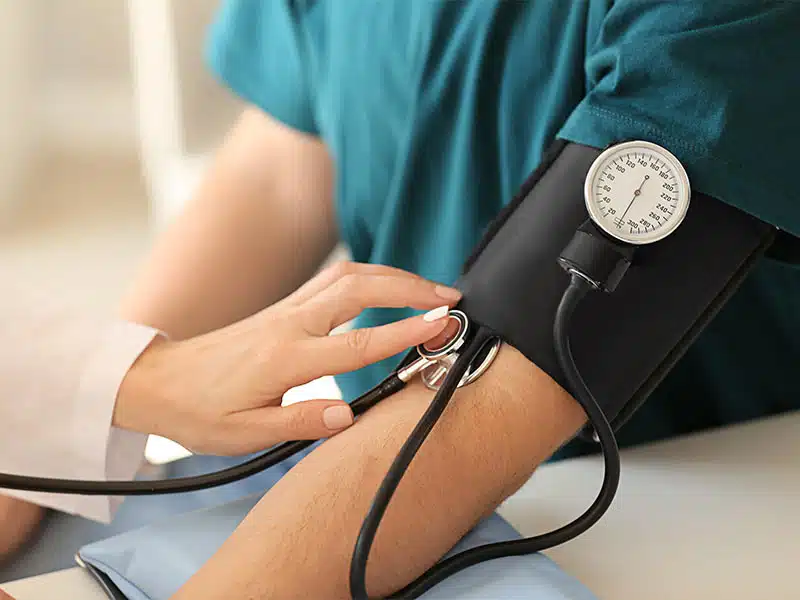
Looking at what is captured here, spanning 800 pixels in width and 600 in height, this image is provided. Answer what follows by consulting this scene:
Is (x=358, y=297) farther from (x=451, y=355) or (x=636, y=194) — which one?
(x=636, y=194)

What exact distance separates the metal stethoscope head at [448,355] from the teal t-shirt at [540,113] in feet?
0.48

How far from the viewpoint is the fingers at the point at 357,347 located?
61cm

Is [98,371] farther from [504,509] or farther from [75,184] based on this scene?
[75,184]

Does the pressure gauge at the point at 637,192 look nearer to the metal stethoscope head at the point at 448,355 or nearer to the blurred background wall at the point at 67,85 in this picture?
the metal stethoscope head at the point at 448,355

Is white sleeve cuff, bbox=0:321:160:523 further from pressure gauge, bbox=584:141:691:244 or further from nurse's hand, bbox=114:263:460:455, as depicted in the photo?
pressure gauge, bbox=584:141:691:244

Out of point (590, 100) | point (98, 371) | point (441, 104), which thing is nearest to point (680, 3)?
point (590, 100)

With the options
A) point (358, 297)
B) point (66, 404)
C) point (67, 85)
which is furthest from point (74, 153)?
point (358, 297)

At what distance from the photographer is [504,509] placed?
680mm

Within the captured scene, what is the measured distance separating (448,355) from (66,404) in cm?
31

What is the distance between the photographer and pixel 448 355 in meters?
0.60

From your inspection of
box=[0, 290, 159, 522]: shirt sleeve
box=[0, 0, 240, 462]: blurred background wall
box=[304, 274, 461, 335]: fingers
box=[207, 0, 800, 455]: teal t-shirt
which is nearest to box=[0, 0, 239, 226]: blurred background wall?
box=[0, 0, 240, 462]: blurred background wall

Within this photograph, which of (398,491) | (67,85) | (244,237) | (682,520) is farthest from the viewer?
(67,85)

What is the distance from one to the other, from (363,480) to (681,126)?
0.99ft

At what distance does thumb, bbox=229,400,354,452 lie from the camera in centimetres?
61
